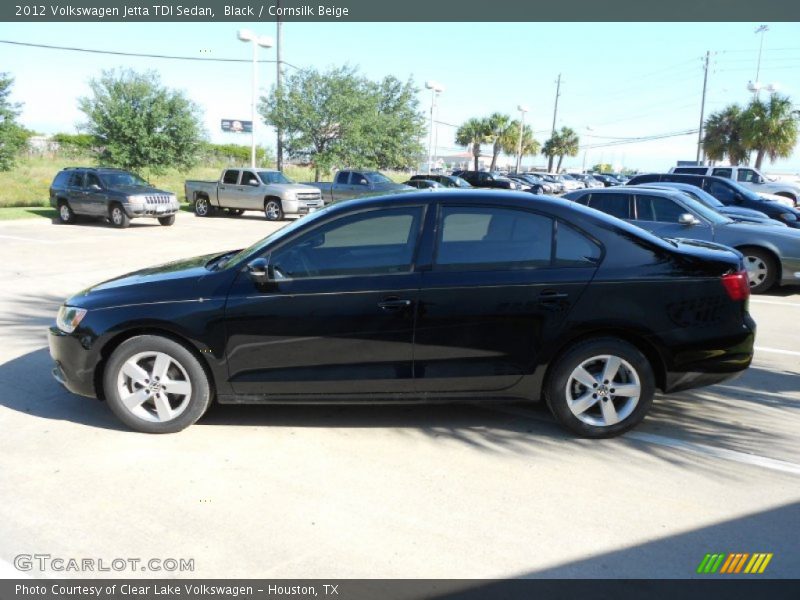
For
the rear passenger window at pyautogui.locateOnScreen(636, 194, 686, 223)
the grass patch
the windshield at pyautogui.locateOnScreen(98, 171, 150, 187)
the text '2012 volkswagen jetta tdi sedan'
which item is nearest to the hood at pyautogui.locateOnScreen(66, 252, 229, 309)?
the text '2012 volkswagen jetta tdi sedan'

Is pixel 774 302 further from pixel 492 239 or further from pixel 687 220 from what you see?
pixel 492 239

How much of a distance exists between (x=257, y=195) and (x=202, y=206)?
260 cm

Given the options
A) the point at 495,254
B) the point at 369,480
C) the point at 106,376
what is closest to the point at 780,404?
the point at 495,254

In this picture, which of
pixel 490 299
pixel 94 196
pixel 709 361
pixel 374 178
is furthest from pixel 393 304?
pixel 374 178

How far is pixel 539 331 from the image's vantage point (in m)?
4.52

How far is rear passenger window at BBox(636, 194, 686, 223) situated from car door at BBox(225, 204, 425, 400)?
7.17m

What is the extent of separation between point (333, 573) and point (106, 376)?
2403 mm

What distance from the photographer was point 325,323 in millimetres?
4516

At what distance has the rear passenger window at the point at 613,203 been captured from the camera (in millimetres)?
10922

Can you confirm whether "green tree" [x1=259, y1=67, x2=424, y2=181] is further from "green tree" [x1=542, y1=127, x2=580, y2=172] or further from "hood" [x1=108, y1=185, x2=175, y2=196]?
"green tree" [x1=542, y1=127, x2=580, y2=172]

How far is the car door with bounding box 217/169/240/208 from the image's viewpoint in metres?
23.9

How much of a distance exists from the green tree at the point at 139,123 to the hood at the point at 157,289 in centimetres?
2317

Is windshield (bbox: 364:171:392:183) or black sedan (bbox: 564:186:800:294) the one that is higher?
windshield (bbox: 364:171:392:183)

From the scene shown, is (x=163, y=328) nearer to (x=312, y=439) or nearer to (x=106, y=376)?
(x=106, y=376)
